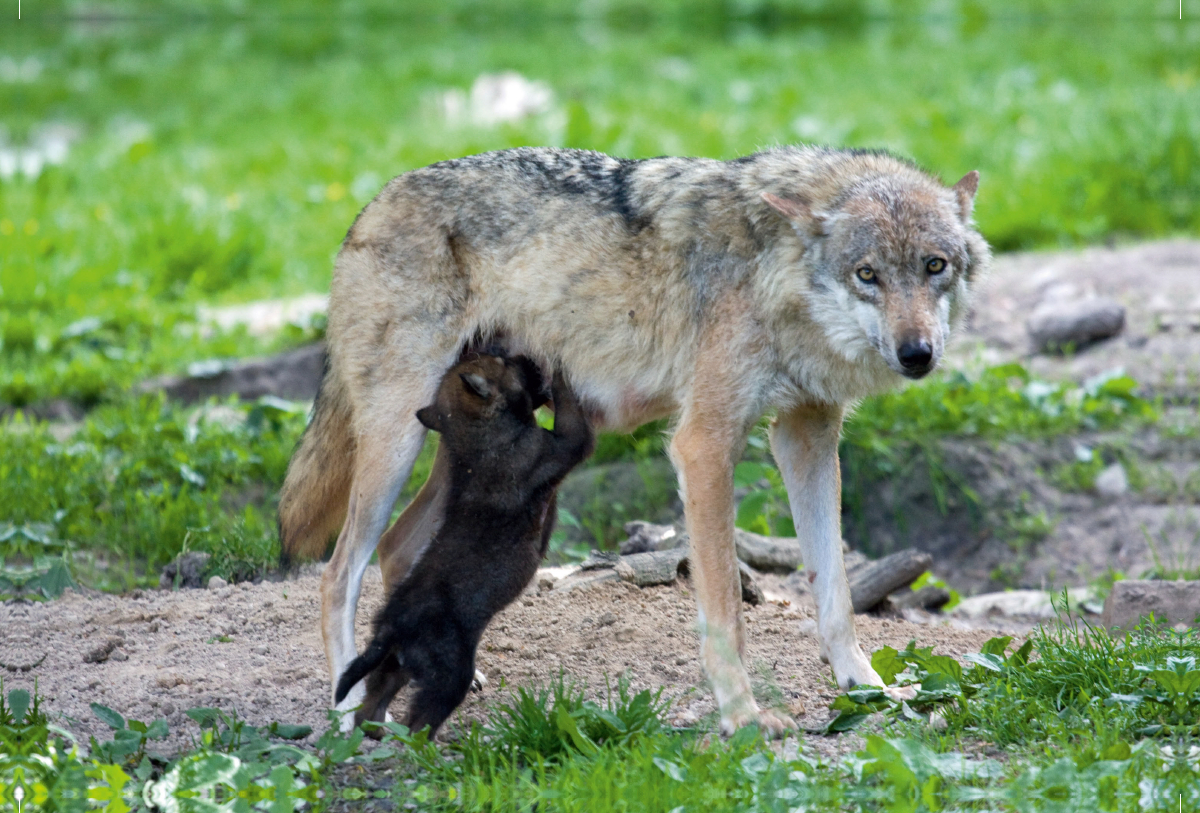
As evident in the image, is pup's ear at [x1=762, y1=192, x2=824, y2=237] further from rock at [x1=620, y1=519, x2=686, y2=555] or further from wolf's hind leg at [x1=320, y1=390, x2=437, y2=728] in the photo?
rock at [x1=620, y1=519, x2=686, y2=555]

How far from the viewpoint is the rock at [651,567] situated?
515 cm

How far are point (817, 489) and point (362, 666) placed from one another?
6.02 ft

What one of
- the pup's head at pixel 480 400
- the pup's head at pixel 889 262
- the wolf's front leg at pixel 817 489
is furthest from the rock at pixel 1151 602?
the pup's head at pixel 480 400

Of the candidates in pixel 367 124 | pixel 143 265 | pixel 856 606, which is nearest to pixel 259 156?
pixel 367 124

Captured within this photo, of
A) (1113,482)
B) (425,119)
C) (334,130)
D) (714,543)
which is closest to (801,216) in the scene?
(714,543)

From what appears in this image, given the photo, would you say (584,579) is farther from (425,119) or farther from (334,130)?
(334,130)

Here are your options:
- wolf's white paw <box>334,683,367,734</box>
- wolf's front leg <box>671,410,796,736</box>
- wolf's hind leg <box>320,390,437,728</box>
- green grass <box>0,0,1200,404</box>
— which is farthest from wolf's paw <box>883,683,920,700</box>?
green grass <box>0,0,1200,404</box>

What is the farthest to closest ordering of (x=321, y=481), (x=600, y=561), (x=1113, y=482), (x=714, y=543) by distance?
(x=1113, y=482), (x=600, y=561), (x=321, y=481), (x=714, y=543)

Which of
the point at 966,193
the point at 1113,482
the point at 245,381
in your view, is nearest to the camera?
the point at 966,193

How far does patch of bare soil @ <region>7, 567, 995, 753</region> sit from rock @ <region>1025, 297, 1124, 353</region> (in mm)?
3133

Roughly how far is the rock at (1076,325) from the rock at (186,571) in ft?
16.6

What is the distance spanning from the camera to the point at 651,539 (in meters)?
5.56

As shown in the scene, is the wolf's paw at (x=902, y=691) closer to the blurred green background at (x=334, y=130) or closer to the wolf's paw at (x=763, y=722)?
the wolf's paw at (x=763, y=722)

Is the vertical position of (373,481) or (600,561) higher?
(373,481)
